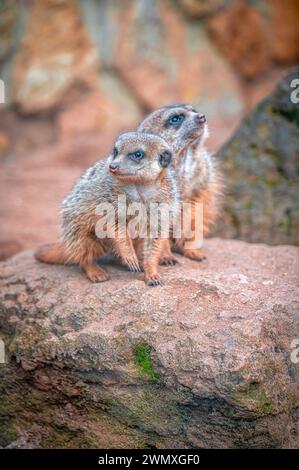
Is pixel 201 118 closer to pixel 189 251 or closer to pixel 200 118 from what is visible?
pixel 200 118

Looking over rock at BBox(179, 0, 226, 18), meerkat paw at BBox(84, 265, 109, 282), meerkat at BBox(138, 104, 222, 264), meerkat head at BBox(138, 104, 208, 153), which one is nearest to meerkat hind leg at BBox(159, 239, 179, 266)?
meerkat at BBox(138, 104, 222, 264)

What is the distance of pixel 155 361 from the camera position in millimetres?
3436

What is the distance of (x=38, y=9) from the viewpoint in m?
8.62

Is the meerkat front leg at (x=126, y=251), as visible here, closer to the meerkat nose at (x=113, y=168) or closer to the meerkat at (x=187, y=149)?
the meerkat nose at (x=113, y=168)

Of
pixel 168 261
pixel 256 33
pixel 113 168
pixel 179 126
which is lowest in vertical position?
pixel 168 261

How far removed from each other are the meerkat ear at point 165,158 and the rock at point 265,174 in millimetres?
1476

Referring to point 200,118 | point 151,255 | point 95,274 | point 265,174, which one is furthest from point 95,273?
point 265,174

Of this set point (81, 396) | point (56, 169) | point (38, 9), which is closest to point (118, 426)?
point (81, 396)

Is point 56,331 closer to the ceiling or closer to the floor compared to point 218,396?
closer to the ceiling

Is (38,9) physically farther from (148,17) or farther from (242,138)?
(242,138)

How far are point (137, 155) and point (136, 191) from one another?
21 cm

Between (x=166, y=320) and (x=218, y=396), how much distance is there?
49cm

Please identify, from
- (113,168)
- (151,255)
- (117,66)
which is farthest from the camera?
(117,66)

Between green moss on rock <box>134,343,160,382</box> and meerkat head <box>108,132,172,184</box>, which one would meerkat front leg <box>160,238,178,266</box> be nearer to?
meerkat head <box>108,132,172,184</box>
